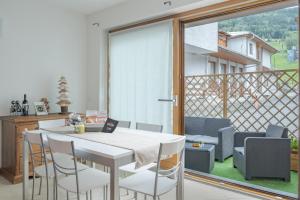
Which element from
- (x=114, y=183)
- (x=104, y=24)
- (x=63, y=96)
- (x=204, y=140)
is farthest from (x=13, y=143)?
(x=204, y=140)

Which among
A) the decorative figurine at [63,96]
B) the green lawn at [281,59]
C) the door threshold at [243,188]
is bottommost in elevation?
the door threshold at [243,188]

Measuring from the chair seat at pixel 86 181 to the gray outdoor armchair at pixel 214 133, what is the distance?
2333 mm

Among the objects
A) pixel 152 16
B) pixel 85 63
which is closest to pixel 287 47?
pixel 152 16

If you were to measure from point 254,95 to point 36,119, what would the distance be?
3662 millimetres

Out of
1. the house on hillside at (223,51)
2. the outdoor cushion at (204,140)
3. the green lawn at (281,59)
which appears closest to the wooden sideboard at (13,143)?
the outdoor cushion at (204,140)

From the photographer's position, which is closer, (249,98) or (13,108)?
(13,108)

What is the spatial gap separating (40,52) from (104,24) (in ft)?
3.45

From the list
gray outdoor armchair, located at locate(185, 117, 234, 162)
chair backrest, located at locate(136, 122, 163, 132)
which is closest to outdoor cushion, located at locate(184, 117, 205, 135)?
gray outdoor armchair, located at locate(185, 117, 234, 162)

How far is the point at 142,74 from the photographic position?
3535mm

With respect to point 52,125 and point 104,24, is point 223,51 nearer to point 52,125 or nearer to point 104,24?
point 104,24

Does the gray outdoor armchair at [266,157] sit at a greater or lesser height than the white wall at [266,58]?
lesser

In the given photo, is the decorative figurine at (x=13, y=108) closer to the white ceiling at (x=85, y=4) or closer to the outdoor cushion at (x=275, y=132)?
the white ceiling at (x=85, y=4)

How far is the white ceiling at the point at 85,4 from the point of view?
3.59 metres

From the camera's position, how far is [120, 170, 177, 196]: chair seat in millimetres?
1810
